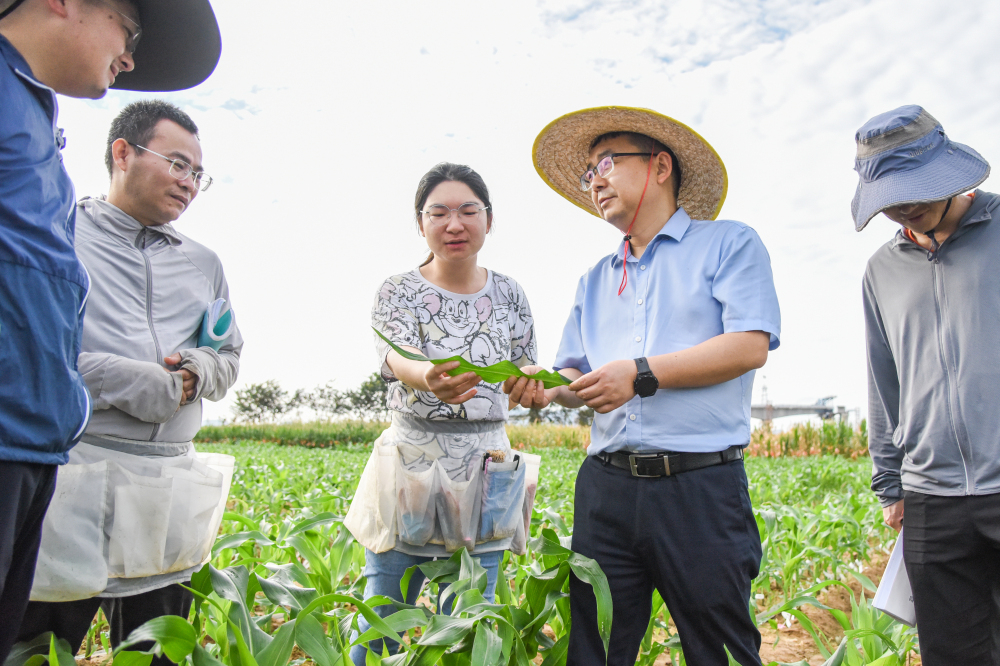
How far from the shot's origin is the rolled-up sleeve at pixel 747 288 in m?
1.49

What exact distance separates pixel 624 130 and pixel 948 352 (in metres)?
1.09

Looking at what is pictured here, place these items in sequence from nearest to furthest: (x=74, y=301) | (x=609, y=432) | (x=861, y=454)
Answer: (x=74, y=301) → (x=609, y=432) → (x=861, y=454)

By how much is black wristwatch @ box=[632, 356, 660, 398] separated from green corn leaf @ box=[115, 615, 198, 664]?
1096 millimetres

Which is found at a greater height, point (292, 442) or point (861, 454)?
point (861, 454)

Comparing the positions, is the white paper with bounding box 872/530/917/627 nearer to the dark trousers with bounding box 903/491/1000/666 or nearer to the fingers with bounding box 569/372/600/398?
the dark trousers with bounding box 903/491/1000/666

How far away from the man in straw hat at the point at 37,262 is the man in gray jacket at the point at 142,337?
39 centimetres

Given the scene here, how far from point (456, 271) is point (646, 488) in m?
0.92

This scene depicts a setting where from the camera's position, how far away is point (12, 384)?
950 mm

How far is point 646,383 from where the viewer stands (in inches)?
57.9

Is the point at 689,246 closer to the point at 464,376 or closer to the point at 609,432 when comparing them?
the point at 609,432

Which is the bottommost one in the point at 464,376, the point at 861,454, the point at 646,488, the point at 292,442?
the point at 292,442

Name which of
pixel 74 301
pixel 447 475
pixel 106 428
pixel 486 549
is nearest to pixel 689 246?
pixel 447 475

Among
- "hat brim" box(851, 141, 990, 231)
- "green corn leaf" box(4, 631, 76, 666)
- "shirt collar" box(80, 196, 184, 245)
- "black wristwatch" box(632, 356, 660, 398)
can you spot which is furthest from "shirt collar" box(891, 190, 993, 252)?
"green corn leaf" box(4, 631, 76, 666)

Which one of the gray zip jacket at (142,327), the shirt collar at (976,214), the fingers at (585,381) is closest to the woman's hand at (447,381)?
the fingers at (585,381)
